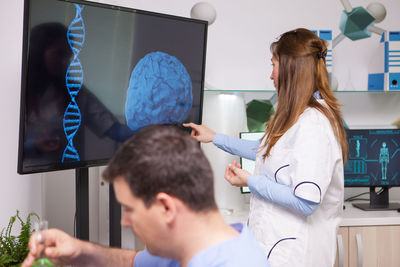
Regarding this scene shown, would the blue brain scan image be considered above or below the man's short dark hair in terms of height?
above

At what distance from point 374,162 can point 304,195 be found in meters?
1.29

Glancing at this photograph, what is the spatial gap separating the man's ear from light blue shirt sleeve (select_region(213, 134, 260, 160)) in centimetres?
123

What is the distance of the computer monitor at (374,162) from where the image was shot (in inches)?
105

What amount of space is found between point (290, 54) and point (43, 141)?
2.91 feet

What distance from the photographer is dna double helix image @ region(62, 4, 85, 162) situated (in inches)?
61.6

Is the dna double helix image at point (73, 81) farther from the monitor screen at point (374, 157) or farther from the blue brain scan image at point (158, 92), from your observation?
the monitor screen at point (374, 157)

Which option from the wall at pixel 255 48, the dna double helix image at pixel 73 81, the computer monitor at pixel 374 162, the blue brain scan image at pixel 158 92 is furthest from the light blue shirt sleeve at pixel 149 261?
the computer monitor at pixel 374 162

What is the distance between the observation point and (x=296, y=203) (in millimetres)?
1611

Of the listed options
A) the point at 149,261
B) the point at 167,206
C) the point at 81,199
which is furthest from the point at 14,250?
the point at 167,206

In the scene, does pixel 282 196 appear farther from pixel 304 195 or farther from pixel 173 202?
pixel 173 202

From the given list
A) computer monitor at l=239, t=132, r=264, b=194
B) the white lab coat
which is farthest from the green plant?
computer monitor at l=239, t=132, r=264, b=194

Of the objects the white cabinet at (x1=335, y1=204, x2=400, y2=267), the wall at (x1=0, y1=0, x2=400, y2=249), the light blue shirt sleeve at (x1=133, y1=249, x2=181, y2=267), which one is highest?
the wall at (x1=0, y1=0, x2=400, y2=249)

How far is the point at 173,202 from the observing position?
83cm

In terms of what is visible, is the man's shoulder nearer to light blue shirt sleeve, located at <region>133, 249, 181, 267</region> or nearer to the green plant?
light blue shirt sleeve, located at <region>133, 249, 181, 267</region>
